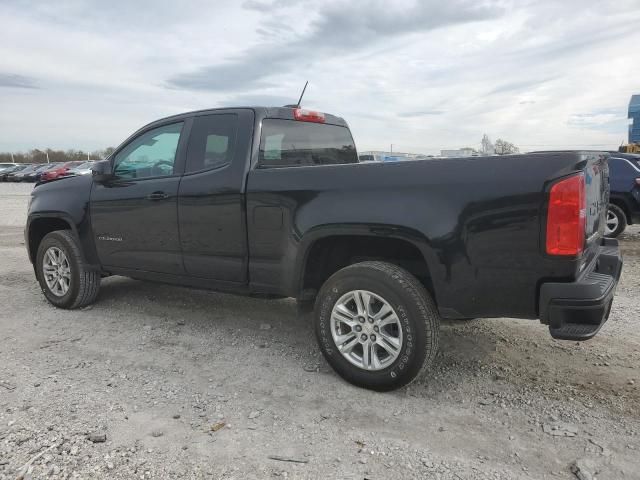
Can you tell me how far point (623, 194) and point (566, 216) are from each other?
7.64 meters

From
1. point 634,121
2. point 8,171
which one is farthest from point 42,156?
point 634,121

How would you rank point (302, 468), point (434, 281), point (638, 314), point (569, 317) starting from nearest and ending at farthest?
point (302, 468), point (569, 317), point (434, 281), point (638, 314)

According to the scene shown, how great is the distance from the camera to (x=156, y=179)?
4457 mm

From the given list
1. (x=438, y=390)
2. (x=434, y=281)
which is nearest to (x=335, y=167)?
(x=434, y=281)

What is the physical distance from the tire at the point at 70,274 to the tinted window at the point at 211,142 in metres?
1.74

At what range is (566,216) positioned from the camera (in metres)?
2.67

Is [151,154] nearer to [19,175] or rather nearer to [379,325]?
[379,325]

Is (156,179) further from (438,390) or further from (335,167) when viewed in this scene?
(438,390)

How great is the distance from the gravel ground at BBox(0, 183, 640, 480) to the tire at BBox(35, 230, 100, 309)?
1.20 ft

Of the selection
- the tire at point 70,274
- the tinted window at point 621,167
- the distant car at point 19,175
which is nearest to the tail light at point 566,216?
the tire at point 70,274

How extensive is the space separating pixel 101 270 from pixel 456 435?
3732mm

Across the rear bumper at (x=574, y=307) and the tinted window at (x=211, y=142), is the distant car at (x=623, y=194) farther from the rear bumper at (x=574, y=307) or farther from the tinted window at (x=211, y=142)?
the tinted window at (x=211, y=142)

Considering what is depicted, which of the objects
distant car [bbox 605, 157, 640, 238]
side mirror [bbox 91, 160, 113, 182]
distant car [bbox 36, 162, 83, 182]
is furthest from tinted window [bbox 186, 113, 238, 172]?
distant car [bbox 36, 162, 83, 182]

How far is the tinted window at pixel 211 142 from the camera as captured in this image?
13.4ft
